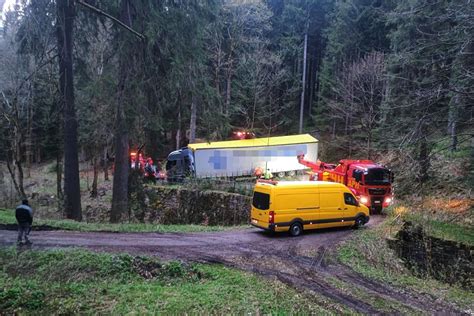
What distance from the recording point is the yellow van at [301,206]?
1487 centimetres

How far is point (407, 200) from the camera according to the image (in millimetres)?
22734

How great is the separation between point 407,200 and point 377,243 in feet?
29.8

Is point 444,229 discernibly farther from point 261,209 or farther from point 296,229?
point 261,209

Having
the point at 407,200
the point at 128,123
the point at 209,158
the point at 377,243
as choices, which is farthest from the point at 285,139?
the point at 128,123

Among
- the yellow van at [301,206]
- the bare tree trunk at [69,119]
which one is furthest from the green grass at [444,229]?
the bare tree trunk at [69,119]

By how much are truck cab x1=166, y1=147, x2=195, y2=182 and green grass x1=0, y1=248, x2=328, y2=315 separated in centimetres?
1636

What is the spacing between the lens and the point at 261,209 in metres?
15.3

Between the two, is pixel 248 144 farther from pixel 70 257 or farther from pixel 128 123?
pixel 70 257

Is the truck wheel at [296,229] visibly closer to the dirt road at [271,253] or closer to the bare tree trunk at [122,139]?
the dirt road at [271,253]

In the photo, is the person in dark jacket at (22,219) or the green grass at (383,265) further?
the person in dark jacket at (22,219)

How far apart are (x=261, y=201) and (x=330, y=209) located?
293cm

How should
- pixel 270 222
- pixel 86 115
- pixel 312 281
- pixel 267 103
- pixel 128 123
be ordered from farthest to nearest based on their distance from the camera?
pixel 267 103
pixel 86 115
pixel 270 222
pixel 128 123
pixel 312 281

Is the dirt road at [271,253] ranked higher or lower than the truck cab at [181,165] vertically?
lower

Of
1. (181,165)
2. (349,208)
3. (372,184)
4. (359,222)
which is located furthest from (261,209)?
(181,165)
